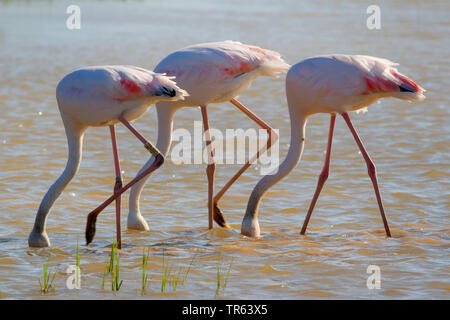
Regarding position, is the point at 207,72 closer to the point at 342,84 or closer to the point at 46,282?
the point at 342,84

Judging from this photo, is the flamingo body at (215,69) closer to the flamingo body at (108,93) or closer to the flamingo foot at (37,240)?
the flamingo body at (108,93)

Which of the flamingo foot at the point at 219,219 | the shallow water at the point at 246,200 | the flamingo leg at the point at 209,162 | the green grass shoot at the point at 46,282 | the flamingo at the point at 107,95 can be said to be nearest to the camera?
the green grass shoot at the point at 46,282

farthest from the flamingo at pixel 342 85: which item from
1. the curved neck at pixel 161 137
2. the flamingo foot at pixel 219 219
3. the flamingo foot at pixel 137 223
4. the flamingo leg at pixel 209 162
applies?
the flamingo foot at pixel 137 223

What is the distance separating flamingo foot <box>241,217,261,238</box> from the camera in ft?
23.3

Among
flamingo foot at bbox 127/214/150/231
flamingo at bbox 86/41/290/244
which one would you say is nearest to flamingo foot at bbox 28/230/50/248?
flamingo at bbox 86/41/290/244

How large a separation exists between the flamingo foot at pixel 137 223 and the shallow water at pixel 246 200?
107mm

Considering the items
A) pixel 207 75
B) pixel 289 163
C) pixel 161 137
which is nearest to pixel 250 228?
pixel 289 163

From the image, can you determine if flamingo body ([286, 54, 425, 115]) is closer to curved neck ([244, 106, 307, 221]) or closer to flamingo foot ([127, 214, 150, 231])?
curved neck ([244, 106, 307, 221])

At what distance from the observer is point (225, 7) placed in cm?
2797

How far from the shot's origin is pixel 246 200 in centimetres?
841

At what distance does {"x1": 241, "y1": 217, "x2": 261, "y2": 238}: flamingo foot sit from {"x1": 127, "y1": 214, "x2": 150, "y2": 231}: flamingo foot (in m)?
0.81

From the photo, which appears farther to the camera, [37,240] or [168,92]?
[37,240]

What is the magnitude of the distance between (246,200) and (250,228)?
131 centimetres

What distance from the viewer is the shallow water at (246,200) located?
5.91 meters
